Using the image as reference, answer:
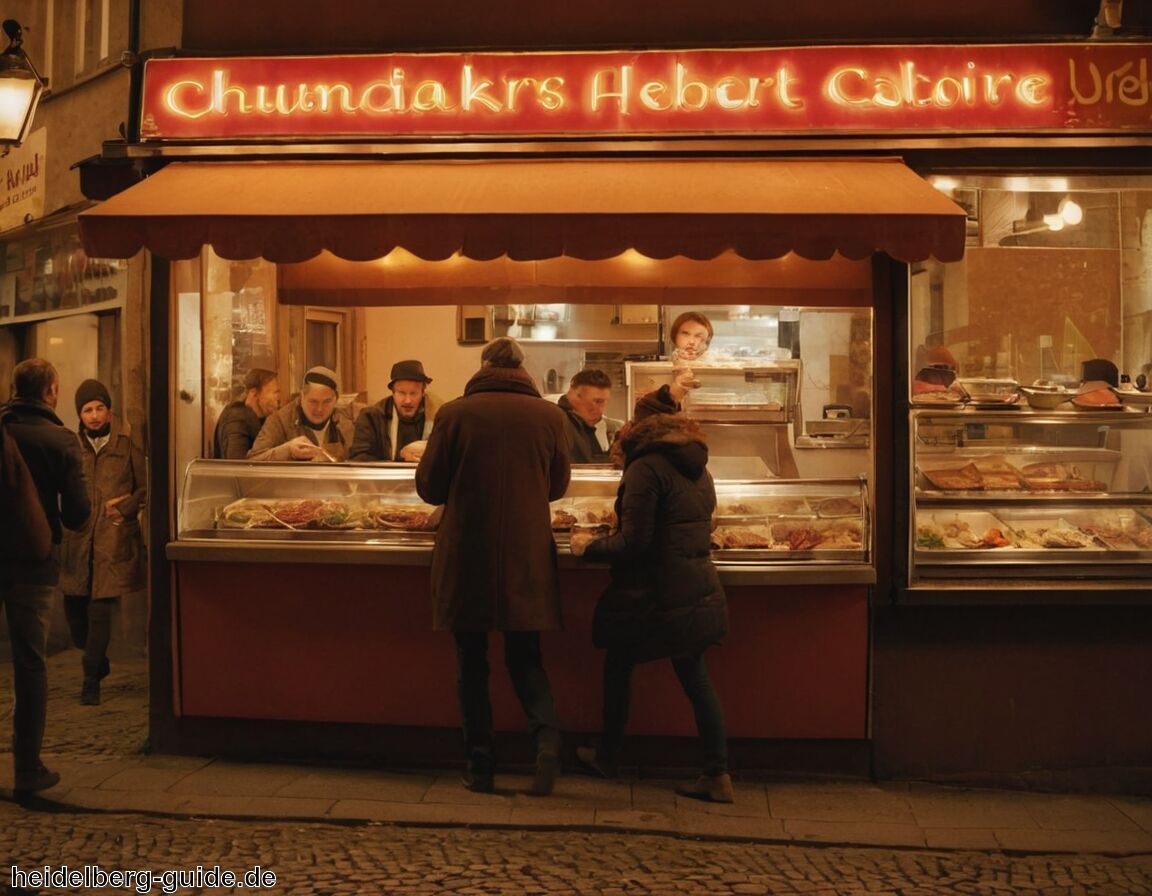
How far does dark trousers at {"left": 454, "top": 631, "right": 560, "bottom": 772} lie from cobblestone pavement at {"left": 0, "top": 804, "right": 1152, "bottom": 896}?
525mm

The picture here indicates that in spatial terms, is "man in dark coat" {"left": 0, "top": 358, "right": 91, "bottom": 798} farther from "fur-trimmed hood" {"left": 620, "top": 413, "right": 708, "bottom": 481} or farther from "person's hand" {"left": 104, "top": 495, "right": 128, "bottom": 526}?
"fur-trimmed hood" {"left": 620, "top": 413, "right": 708, "bottom": 481}

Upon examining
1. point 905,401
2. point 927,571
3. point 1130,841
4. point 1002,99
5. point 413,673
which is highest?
point 1002,99

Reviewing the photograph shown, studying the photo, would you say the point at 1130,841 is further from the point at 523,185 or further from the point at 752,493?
the point at 523,185

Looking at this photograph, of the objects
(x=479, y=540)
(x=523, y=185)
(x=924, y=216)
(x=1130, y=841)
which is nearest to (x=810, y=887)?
(x=1130, y=841)

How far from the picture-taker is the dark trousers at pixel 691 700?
543 cm

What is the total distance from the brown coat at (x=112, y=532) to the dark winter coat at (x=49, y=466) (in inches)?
75.9

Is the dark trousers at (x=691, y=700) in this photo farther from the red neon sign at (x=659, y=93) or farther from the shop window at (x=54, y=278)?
the shop window at (x=54, y=278)

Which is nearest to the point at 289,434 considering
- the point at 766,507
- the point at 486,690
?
the point at 486,690

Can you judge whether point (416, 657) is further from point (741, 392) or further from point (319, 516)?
point (741, 392)

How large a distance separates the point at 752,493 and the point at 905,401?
89 centimetres

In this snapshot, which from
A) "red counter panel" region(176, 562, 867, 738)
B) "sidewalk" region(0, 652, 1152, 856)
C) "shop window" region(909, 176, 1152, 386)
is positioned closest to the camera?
"sidewalk" region(0, 652, 1152, 856)

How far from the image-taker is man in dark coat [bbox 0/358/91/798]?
530 cm

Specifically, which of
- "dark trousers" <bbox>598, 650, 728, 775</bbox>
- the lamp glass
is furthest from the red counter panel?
the lamp glass

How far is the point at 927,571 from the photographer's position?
19.4 ft
